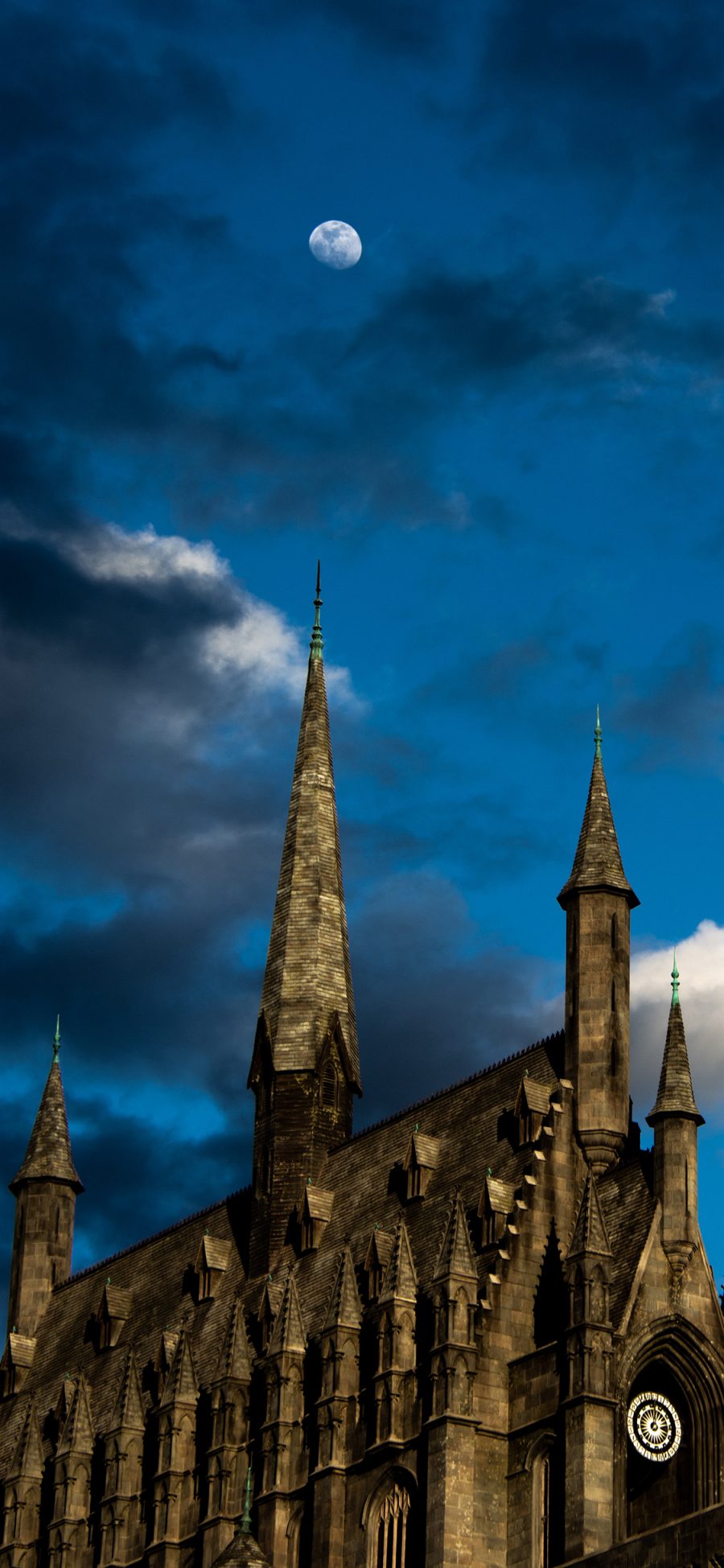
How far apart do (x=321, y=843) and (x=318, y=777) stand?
281cm

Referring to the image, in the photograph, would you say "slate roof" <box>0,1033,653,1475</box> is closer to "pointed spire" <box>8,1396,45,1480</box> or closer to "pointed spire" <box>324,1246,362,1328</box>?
"pointed spire" <box>324,1246,362,1328</box>

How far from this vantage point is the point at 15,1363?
12875 centimetres

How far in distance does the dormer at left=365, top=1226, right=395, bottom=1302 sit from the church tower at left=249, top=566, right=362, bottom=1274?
28.8ft

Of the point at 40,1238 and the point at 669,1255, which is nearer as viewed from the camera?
the point at 669,1255

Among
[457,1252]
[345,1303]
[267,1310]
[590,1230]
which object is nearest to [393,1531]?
[345,1303]

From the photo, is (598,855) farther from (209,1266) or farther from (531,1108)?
(209,1266)

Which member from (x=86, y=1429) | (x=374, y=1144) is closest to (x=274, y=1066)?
(x=374, y=1144)

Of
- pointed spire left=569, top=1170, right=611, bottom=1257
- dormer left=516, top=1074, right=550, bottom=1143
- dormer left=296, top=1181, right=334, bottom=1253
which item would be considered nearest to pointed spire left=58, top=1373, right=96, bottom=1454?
dormer left=296, top=1181, right=334, bottom=1253

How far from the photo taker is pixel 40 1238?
5241 inches

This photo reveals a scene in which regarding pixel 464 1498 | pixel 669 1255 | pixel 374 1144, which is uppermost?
pixel 374 1144

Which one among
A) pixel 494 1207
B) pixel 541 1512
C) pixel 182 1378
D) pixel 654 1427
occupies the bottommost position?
pixel 541 1512

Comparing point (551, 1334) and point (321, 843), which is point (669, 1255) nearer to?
point (551, 1334)

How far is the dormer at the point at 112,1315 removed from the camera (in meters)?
122

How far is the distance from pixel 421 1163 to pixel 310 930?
531 inches
